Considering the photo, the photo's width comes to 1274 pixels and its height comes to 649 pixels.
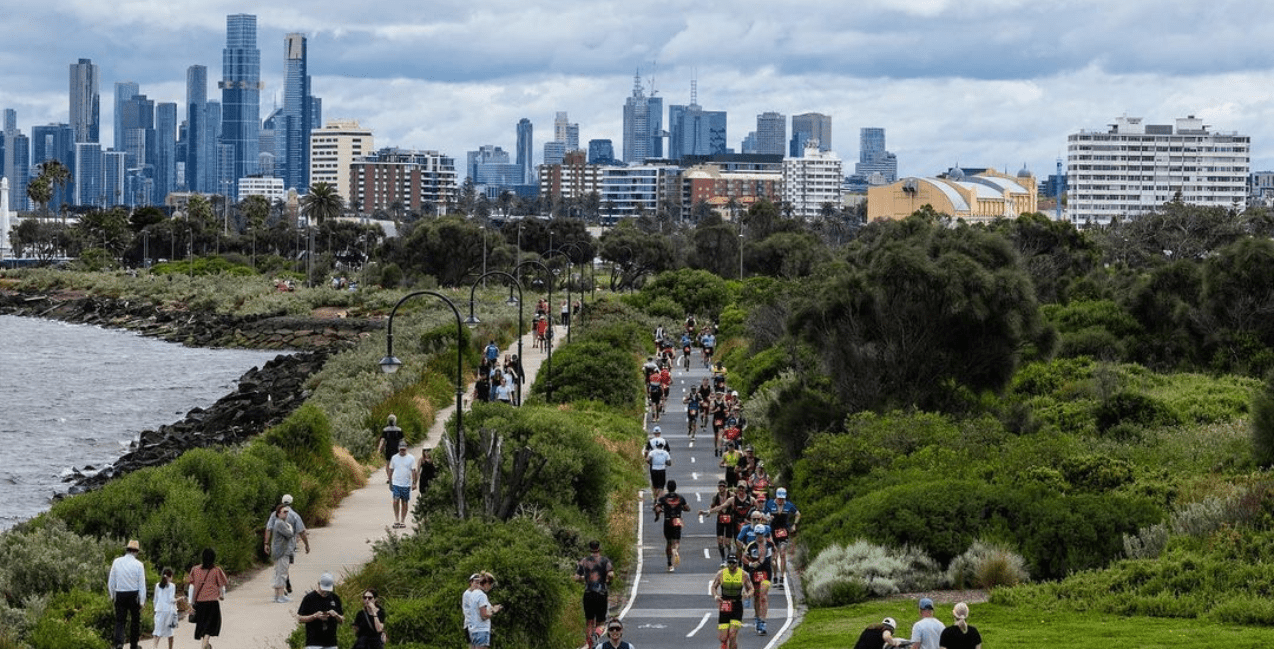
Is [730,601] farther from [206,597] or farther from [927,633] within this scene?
[206,597]

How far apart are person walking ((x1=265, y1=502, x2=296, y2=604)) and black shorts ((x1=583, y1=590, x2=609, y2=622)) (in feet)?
14.9

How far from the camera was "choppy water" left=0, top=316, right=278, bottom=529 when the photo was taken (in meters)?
52.1

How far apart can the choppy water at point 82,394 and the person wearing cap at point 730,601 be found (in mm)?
22601

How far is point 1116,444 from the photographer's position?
40.2 m

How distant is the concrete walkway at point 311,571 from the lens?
73.5ft

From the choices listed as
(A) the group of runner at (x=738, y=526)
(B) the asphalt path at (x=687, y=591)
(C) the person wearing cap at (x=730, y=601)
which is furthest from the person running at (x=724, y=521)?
(C) the person wearing cap at (x=730, y=601)

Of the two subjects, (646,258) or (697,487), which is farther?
(646,258)

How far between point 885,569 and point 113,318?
99951mm

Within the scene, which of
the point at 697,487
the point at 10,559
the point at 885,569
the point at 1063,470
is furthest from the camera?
the point at 697,487

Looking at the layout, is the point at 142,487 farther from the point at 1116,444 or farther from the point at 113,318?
the point at 113,318

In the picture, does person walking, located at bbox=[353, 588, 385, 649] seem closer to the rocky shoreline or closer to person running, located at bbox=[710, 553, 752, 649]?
person running, located at bbox=[710, 553, 752, 649]

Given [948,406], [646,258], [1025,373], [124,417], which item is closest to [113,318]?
[646,258]

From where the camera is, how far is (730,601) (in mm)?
21062

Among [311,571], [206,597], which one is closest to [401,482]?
[311,571]
